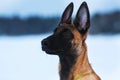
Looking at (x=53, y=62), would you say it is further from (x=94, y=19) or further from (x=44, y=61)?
(x=94, y=19)

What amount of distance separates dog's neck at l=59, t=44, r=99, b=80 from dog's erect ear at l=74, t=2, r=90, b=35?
0.19 feet

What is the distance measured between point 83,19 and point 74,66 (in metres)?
0.16

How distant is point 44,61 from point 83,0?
0.27 meters

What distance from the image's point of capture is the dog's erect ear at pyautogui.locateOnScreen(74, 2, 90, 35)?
1.52 metres

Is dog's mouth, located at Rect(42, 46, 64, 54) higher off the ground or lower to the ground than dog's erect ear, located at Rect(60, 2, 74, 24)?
lower

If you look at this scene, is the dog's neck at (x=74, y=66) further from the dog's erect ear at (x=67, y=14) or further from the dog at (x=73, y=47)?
the dog's erect ear at (x=67, y=14)

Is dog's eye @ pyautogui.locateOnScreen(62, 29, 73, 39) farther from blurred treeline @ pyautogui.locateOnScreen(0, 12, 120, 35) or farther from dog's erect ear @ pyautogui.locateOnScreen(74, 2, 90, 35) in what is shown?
blurred treeline @ pyautogui.locateOnScreen(0, 12, 120, 35)

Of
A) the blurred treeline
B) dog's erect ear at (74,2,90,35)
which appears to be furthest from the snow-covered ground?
dog's erect ear at (74,2,90,35)

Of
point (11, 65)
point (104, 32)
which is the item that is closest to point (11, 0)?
point (11, 65)

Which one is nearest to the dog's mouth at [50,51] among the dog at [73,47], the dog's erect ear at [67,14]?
the dog at [73,47]

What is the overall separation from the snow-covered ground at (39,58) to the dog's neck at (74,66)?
0.30 feet

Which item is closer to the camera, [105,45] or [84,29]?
[84,29]

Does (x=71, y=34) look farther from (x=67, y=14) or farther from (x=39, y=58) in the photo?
(x=39, y=58)

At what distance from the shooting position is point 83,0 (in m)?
1.67
